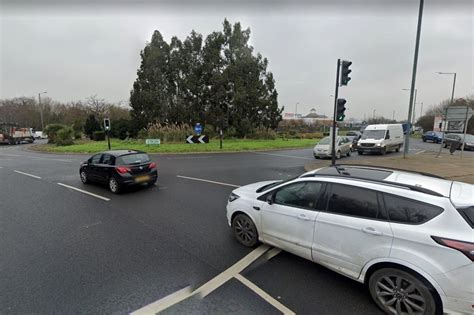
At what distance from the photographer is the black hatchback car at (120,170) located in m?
7.41

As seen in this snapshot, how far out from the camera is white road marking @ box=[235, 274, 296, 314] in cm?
267

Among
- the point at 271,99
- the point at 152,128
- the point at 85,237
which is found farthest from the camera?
the point at 271,99

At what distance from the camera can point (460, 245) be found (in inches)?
86.6

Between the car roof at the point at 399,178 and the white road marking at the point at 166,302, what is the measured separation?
2431 millimetres

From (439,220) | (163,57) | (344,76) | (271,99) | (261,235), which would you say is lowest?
(261,235)

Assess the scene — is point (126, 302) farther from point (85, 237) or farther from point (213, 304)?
point (85, 237)

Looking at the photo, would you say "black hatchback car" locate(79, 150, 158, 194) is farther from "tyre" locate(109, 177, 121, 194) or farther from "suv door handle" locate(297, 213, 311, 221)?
"suv door handle" locate(297, 213, 311, 221)

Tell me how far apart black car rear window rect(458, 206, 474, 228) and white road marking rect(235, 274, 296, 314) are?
206 centimetres

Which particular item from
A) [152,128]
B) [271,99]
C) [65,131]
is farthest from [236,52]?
[65,131]

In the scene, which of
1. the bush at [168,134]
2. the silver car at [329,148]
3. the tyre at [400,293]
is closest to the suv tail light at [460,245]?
the tyre at [400,293]

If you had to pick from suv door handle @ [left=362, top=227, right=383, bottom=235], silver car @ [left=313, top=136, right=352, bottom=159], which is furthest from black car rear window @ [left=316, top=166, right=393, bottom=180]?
silver car @ [left=313, top=136, right=352, bottom=159]

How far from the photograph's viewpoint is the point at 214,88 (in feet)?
92.7

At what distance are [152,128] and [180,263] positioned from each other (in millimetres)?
23205

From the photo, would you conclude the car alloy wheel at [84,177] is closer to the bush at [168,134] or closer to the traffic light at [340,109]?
the traffic light at [340,109]
